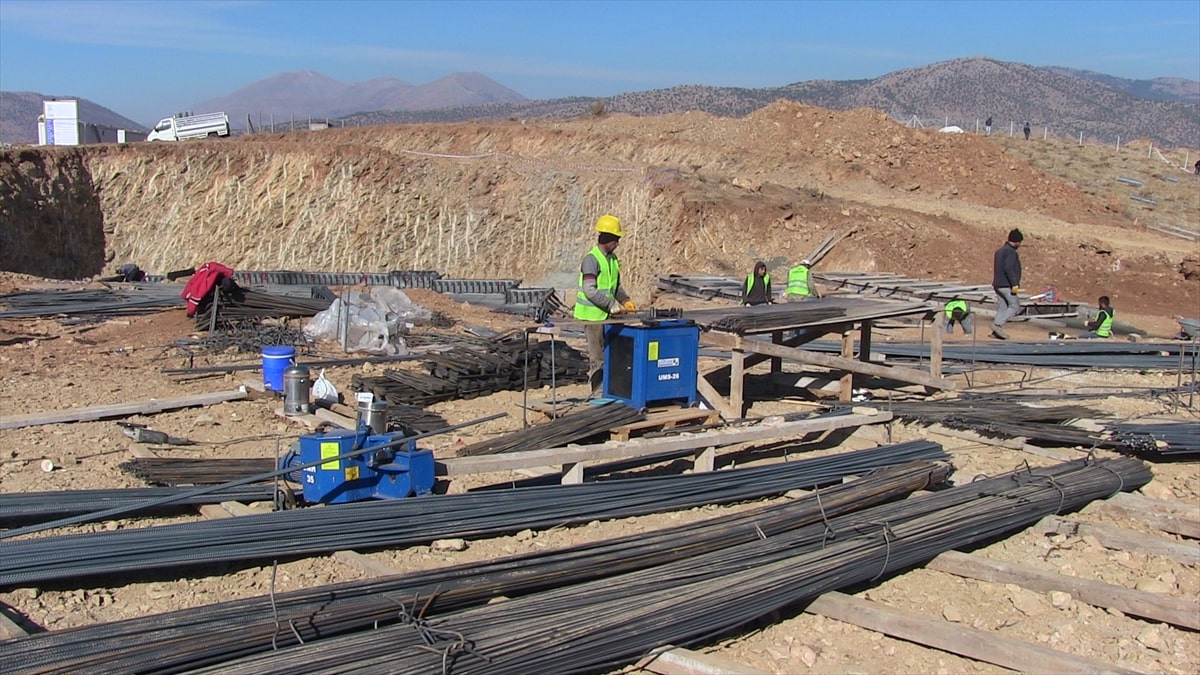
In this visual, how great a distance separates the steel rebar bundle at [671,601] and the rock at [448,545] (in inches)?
43.1

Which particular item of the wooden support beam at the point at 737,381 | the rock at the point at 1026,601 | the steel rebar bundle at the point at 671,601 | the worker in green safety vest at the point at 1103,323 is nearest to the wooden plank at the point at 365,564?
the steel rebar bundle at the point at 671,601

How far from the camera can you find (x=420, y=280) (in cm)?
2398

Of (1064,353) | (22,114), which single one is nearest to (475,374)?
(1064,353)

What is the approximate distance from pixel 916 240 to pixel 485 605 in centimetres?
2213

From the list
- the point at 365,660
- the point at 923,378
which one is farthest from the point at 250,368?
the point at 365,660

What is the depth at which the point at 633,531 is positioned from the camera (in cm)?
679

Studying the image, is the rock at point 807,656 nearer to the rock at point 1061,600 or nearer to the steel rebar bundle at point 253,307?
the rock at point 1061,600

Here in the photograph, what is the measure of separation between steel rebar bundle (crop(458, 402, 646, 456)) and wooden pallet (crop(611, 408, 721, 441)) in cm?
8

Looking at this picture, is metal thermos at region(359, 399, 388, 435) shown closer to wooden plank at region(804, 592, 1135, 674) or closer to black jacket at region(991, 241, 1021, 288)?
wooden plank at region(804, 592, 1135, 674)

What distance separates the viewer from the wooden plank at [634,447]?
702 cm

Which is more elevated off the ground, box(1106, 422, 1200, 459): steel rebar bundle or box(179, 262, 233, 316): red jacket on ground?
box(179, 262, 233, 316): red jacket on ground

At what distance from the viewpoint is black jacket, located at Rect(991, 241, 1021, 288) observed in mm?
14734

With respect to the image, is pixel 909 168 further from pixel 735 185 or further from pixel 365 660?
pixel 365 660

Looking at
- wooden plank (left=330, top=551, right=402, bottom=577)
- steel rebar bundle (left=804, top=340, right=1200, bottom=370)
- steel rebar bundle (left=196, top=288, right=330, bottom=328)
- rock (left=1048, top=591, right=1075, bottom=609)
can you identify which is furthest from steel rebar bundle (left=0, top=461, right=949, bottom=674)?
steel rebar bundle (left=196, top=288, right=330, bottom=328)
